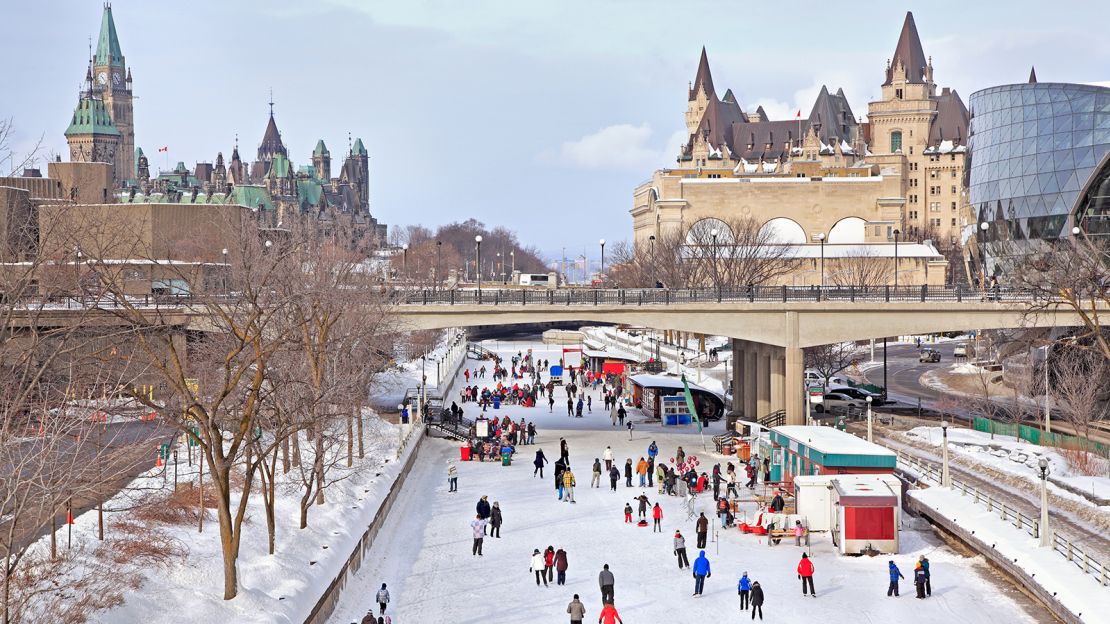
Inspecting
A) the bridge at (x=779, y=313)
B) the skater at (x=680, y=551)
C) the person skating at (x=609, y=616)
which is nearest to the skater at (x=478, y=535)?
the skater at (x=680, y=551)

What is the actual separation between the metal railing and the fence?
547 centimetres

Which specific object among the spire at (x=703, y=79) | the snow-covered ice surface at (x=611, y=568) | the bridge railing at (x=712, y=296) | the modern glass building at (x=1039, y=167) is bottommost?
the snow-covered ice surface at (x=611, y=568)

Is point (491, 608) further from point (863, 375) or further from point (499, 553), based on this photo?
point (863, 375)

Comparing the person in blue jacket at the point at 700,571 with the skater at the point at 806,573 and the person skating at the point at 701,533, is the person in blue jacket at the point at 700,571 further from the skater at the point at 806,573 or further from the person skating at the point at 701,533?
the person skating at the point at 701,533

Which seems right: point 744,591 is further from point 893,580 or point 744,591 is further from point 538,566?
point 538,566

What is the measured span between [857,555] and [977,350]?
51412 millimetres

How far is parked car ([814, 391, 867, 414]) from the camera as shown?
55.6 m

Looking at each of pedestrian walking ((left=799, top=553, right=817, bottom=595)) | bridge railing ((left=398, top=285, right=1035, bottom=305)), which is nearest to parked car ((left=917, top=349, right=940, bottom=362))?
bridge railing ((left=398, top=285, right=1035, bottom=305))

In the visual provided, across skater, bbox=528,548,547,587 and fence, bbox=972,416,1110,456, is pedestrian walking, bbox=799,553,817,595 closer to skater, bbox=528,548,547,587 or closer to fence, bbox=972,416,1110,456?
skater, bbox=528,548,547,587

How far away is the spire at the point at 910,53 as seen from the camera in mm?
168125

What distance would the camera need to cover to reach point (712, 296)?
5034 centimetres

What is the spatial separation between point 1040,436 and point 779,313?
34.0ft

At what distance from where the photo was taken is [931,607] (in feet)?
84.7

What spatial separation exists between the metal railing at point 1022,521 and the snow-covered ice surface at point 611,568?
1591 millimetres
